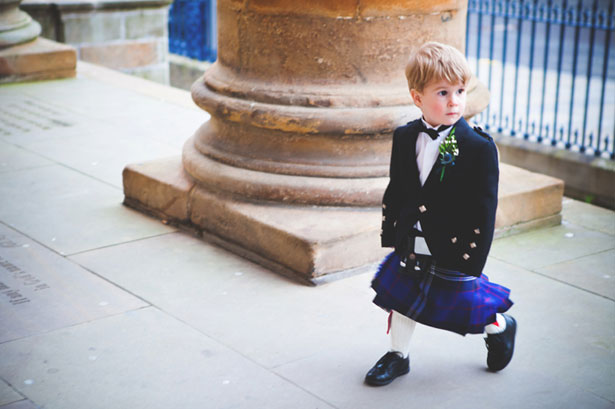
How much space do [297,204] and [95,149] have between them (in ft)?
8.58

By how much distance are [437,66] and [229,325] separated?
1.48 m

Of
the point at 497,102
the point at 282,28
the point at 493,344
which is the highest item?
the point at 282,28

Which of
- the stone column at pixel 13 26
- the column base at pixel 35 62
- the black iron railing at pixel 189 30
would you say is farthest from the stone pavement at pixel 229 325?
the black iron railing at pixel 189 30

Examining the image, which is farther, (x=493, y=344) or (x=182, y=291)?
(x=182, y=291)

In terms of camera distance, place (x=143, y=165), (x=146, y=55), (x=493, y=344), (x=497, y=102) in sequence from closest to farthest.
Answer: (x=493, y=344), (x=143, y=165), (x=146, y=55), (x=497, y=102)

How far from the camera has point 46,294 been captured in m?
3.95

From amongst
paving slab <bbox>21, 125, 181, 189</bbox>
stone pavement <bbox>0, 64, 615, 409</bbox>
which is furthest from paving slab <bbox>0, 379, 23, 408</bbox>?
paving slab <bbox>21, 125, 181, 189</bbox>

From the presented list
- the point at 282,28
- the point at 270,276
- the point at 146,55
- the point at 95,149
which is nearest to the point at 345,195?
the point at 270,276

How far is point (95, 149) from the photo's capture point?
653cm

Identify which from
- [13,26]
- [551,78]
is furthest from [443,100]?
[551,78]

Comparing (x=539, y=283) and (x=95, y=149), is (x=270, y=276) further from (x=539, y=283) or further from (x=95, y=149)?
(x=95, y=149)

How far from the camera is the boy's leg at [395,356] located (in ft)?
10.5

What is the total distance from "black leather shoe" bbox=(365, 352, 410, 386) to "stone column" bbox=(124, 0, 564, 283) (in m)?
1.03

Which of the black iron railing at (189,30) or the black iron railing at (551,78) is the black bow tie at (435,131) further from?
the black iron railing at (189,30)
